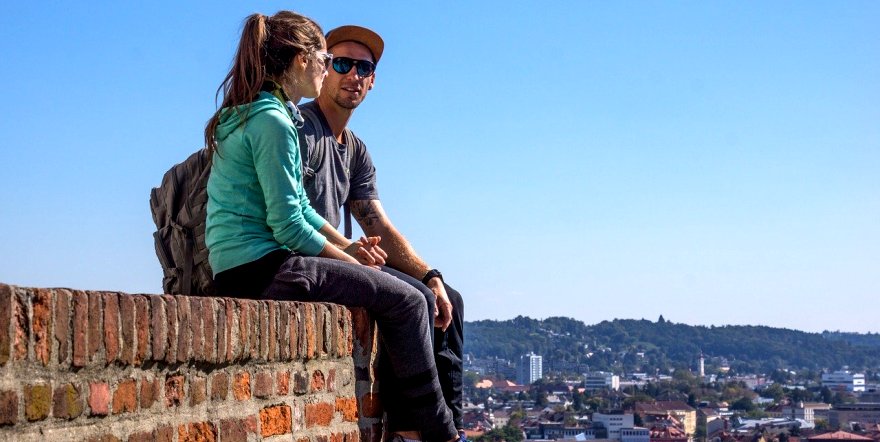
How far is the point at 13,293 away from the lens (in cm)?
229

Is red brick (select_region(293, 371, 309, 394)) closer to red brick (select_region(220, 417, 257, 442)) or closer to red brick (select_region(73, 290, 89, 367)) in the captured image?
red brick (select_region(220, 417, 257, 442))

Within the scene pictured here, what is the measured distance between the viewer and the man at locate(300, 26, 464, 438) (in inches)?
173

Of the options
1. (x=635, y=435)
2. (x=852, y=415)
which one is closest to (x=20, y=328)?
(x=635, y=435)

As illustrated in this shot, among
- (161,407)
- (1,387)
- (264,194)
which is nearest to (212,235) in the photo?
(264,194)

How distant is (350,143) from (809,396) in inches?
4621

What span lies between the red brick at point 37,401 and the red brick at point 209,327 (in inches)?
22.6

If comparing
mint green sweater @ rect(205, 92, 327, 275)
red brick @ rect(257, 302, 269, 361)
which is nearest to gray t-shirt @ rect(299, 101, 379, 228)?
mint green sweater @ rect(205, 92, 327, 275)

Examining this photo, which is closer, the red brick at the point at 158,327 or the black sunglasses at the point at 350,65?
the red brick at the point at 158,327

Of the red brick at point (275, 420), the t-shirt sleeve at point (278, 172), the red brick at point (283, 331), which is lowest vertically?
the red brick at point (275, 420)

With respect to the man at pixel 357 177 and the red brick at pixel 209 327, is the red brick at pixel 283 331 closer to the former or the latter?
the red brick at pixel 209 327

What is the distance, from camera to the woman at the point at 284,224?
376 cm

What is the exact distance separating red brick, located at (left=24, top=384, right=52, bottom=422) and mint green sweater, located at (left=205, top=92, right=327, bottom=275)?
1.34 metres

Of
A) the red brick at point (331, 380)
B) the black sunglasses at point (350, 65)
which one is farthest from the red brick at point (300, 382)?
the black sunglasses at point (350, 65)

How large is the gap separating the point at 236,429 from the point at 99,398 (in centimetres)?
64
